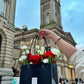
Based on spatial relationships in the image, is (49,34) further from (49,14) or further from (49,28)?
(49,14)

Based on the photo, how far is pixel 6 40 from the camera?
9977mm

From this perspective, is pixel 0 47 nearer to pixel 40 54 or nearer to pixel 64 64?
pixel 40 54

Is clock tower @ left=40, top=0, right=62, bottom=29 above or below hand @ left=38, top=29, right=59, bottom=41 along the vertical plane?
above

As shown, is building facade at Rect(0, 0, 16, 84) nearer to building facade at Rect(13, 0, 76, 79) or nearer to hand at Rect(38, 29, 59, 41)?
hand at Rect(38, 29, 59, 41)

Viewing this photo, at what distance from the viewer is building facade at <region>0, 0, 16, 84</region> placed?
8.82m

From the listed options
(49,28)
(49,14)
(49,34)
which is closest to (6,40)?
(49,34)

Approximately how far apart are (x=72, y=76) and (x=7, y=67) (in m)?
22.0

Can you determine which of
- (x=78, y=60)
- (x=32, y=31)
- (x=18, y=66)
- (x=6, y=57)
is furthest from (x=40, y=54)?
(x=32, y=31)

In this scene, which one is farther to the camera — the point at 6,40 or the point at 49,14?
the point at 49,14

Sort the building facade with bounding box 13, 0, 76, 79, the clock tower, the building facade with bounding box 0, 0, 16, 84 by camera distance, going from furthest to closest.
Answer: the clock tower
the building facade with bounding box 13, 0, 76, 79
the building facade with bounding box 0, 0, 16, 84

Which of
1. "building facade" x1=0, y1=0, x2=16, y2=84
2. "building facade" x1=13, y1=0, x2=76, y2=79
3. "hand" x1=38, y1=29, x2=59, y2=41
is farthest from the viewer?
"building facade" x1=13, y1=0, x2=76, y2=79

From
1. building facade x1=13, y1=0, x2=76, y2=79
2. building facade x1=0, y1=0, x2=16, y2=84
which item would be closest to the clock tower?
building facade x1=13, y1=0, x2=76, y2=79

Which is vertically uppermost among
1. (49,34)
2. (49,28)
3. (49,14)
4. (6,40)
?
(49,14)

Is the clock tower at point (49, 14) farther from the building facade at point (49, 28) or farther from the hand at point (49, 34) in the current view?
the hand at point (49, 34)
